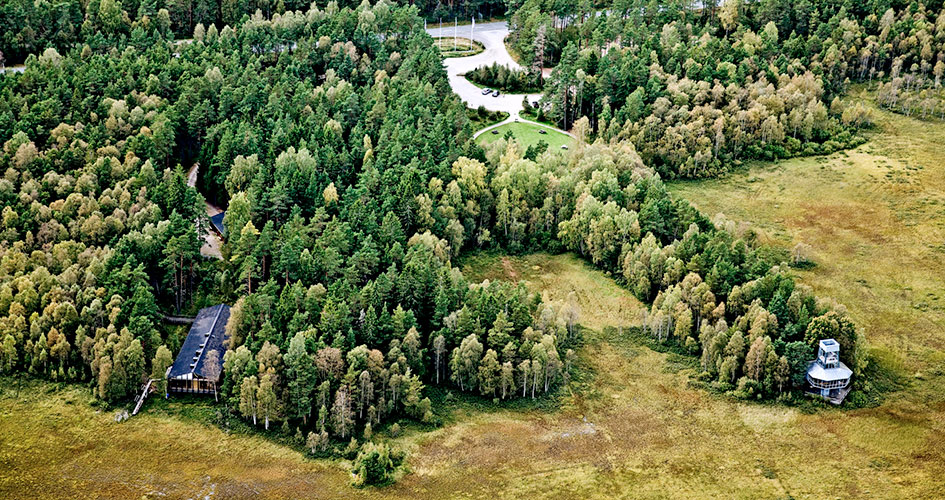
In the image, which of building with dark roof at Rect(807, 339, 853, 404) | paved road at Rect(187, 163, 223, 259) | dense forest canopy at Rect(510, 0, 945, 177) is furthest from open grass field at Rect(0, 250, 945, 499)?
dense forest canopy at Rect(510, 0, 945, 177)

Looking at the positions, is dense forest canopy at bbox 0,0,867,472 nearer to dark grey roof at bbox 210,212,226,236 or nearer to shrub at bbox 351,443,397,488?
dark grey roof at bbox 210,212,226,236

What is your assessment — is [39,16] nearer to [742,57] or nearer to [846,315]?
[742,57]

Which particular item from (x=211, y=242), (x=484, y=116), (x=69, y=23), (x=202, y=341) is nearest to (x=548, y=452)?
(x=202, y=341)

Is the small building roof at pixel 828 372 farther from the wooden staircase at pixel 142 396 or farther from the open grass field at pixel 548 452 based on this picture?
the wooden staircase at pixel 142 396

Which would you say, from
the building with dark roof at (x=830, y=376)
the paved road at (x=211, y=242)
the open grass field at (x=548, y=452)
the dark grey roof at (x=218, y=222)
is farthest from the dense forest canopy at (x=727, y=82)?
the open grass field at (x=548, y=452)

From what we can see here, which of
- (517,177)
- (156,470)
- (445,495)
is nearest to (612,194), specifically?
(517,177)
